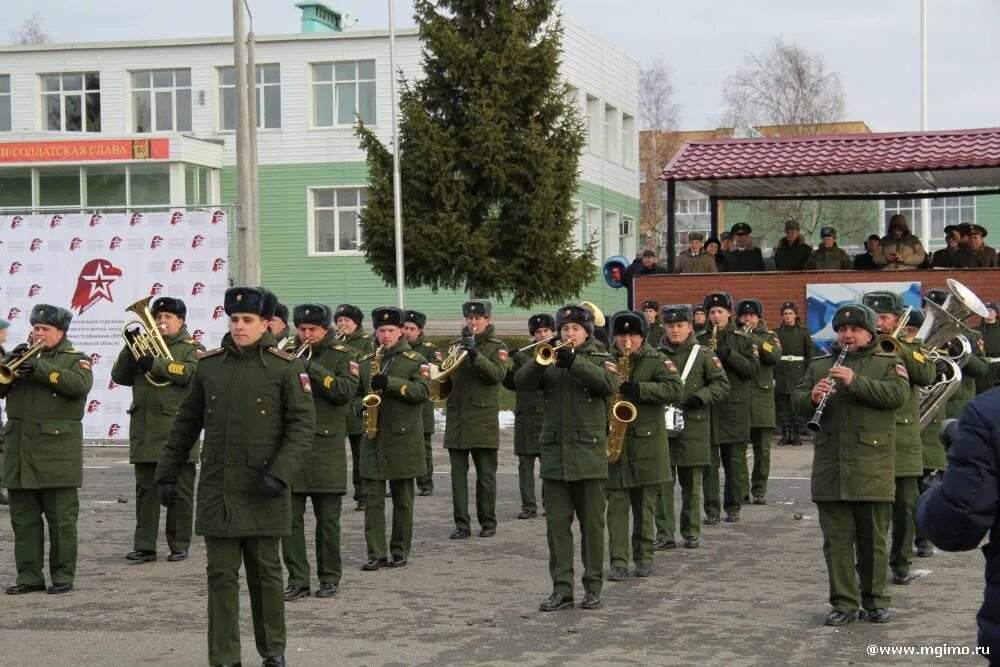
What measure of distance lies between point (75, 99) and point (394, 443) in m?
35.9

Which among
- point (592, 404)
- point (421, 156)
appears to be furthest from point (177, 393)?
point (421, 156)

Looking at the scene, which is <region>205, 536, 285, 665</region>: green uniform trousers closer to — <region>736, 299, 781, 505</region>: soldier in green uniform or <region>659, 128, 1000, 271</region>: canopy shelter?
<region>736, 299, 781, 505</region>: soldier in green uniform

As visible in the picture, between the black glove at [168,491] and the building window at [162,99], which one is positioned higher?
the building window at [162,99]

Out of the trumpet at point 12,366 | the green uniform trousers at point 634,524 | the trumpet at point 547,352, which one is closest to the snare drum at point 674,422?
the green uniform trousers at point 634,524

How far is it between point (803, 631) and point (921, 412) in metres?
2.40

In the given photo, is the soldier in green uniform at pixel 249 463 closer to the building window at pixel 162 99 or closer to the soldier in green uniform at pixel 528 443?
the soldier in green uniform at pixel 528 443

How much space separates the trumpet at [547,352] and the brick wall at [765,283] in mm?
12006

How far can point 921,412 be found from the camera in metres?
10.2

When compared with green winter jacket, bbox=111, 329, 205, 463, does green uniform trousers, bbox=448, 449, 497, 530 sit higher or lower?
lower

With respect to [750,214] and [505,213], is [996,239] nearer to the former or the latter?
[750,214]

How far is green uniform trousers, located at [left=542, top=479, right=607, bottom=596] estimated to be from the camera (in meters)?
9.26

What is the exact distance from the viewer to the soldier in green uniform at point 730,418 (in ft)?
43.8

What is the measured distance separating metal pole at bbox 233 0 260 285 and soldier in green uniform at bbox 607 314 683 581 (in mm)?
11013

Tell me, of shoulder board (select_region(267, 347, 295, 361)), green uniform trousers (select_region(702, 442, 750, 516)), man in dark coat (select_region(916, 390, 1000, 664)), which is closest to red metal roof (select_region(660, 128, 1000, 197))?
green uniform trousers (select_region(702, 442, 750, 516))
